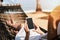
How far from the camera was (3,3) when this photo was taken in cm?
138

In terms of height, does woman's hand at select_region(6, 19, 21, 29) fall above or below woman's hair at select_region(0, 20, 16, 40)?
above

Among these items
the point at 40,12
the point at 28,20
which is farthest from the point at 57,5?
Result: the point at 28,20

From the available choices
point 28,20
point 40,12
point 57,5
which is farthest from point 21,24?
point 57,5

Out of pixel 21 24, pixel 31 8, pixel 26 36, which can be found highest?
pixel 31 8

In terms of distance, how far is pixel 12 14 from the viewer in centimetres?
139

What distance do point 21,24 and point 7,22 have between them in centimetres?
12

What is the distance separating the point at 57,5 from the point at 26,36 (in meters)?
0.39

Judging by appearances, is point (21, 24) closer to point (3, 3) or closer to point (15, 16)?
point (15, 16)

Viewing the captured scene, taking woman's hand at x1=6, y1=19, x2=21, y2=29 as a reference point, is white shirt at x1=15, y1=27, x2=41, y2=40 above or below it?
below

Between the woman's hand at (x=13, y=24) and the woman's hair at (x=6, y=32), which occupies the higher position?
the woman's hand at (x=13, y=24)

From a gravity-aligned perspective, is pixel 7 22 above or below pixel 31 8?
below

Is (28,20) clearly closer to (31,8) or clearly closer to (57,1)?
(31,8)

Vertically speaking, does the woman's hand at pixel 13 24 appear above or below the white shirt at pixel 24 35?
above

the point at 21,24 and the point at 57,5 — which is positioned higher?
the point at 57,5
